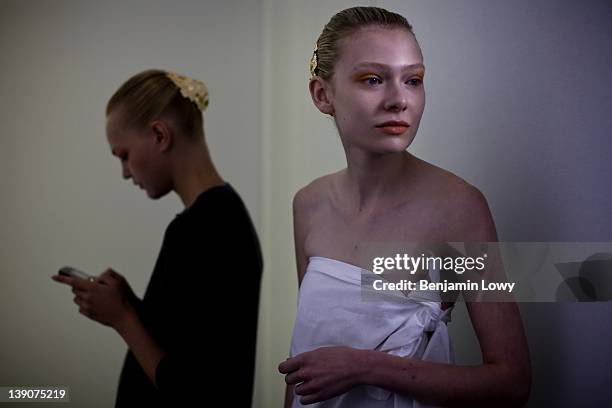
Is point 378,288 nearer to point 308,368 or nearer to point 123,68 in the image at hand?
point 308,368

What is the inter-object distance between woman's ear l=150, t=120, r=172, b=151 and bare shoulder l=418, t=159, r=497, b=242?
507mm

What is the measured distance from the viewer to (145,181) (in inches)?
51.8

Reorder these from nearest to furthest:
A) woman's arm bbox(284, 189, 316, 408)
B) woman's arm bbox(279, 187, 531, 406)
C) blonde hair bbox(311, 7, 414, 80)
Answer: woman's arm bbox(279, 187, 531, 406), blonde hair bbox(311, 7, 414, 80), woman's arm bbox(284, 189, 316, 408)

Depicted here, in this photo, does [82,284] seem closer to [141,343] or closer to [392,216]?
[141,343]

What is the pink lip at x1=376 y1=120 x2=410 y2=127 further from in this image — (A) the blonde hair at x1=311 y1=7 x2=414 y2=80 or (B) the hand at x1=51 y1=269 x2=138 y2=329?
(B) the hand at x1=51 y1=269 x2=138 y2=329

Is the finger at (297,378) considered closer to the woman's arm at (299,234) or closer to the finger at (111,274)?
the woman's arm at (299,234)

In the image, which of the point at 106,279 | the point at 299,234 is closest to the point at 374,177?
the point at 299,234

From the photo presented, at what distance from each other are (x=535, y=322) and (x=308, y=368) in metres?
0.40

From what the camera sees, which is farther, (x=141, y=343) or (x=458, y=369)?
(x=141, y=343)

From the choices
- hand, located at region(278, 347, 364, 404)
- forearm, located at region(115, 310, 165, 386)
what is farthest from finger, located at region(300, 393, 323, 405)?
forearm, located at region(115, 310, 165, 386)

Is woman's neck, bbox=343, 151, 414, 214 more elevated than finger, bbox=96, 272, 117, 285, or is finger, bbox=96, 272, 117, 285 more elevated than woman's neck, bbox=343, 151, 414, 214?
woman's neck, bbox=343, 151, 414, 214

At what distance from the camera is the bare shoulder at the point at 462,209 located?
Result: 1048 mm

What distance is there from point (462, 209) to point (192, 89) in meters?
0.59

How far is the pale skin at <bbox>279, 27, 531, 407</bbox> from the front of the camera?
1018 millimetres
